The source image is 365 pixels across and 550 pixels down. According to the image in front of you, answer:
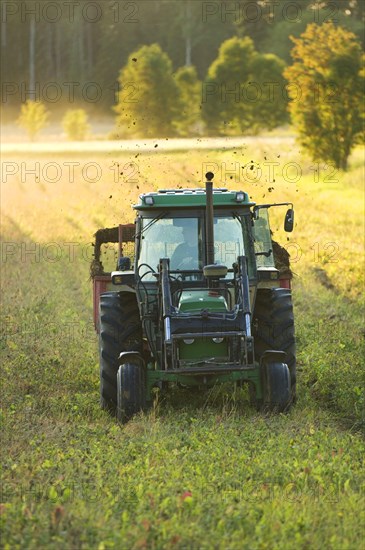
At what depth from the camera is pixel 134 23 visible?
327 ft

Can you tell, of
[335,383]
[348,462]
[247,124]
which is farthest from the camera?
[247,124]

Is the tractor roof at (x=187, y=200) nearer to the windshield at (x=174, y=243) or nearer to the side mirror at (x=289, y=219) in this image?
the windshield at (x=174, y=243)

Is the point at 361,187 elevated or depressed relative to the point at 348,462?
elevated

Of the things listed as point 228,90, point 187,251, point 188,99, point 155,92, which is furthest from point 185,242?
point 188,99

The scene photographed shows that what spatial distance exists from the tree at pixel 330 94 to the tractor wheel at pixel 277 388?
117 ft

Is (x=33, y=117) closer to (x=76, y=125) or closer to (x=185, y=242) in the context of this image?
(x=76, y=125)

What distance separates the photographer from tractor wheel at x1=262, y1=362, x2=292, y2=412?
35.6ft

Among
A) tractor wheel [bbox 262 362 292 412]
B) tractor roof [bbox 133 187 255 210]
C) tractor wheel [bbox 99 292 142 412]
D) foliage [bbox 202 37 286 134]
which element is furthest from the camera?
foliage [bbox 202 37 286 134]

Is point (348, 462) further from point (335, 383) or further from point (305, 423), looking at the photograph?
point (335, 383)

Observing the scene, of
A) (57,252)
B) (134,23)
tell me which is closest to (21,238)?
(57,252)

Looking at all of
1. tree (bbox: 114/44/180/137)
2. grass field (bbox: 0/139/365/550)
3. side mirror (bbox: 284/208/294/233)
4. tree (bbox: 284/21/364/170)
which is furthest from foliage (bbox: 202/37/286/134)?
side mirror (bbox: 284/208/294/233)

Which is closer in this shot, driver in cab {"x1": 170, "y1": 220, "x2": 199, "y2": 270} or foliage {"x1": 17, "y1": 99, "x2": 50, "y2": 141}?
driver in cab {"x1": 170, "y1": 220, "x2": 199, "y2": 270}

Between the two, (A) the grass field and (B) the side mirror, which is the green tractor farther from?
(A) the grass field

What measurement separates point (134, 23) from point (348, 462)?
93.9 m
